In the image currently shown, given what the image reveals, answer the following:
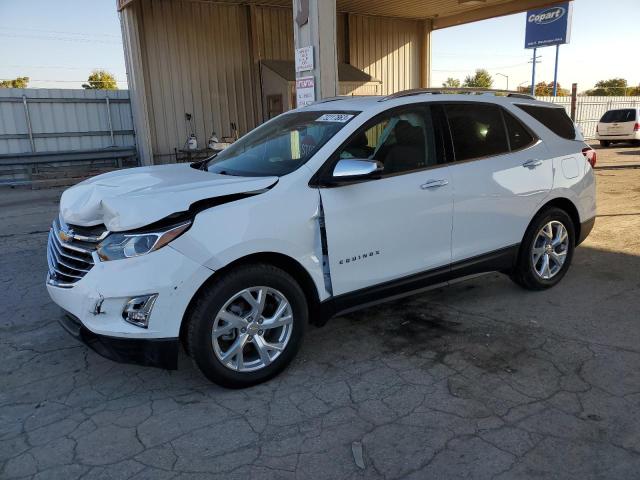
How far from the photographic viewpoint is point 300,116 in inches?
174

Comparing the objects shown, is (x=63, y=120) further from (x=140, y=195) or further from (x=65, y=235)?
(x=140, y=195)

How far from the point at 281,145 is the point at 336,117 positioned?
1.55ft

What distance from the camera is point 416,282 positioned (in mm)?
3959

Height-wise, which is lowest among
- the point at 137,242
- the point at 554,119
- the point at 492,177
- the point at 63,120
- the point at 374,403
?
the point at 374,403

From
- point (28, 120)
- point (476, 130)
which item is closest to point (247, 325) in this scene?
point (476, 130)

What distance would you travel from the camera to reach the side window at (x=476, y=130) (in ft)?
13.8

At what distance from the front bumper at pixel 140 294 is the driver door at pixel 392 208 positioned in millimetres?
963

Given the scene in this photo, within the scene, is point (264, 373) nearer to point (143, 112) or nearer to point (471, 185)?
point (471, 185)

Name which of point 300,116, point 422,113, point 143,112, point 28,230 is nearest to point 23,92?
point 143,112

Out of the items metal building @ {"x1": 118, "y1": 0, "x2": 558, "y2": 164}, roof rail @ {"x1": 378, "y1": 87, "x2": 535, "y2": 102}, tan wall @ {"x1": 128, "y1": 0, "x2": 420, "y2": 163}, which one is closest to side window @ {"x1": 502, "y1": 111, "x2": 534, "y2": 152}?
roof rail @ {"x1": 378, "y1": 87, "x2": 535, "y2": 102}

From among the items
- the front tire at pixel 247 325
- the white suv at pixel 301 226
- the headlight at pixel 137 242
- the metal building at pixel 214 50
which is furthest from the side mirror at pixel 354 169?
the metal building at pixel 214 50

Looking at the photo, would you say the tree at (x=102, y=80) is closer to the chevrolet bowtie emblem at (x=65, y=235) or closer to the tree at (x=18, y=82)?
the tree at (x=18, y=82)

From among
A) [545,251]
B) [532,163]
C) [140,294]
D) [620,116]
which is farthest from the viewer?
[620,116]

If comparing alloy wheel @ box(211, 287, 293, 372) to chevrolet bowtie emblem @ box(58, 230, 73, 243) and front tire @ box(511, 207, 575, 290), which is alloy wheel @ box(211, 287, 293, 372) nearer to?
chevrolet bowtie emblem @ box(58, 230, 73, 243)
